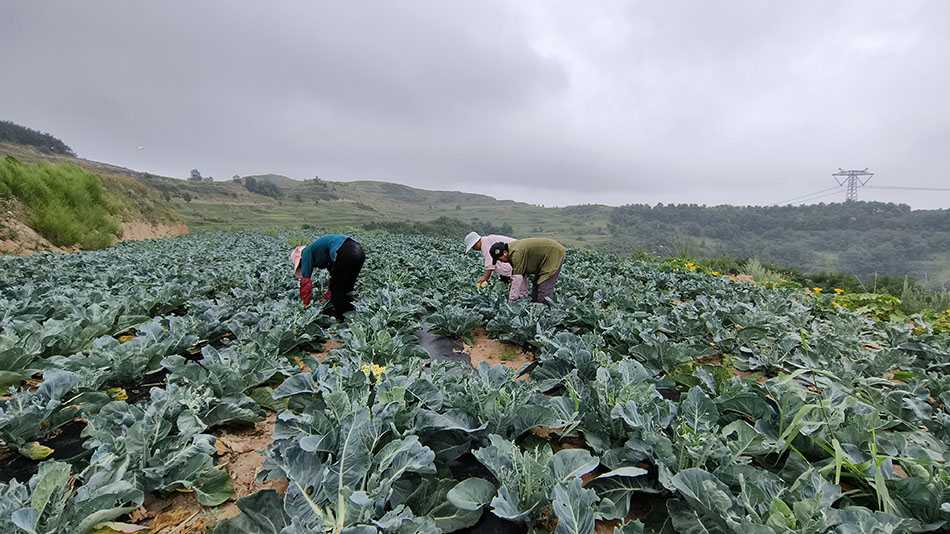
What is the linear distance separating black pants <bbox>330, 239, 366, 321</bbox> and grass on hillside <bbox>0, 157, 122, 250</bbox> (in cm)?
1416

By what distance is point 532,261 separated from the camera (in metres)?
5.25

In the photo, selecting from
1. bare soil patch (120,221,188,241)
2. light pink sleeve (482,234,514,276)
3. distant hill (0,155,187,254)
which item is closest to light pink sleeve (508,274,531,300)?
light pink sleeve (482,234,514,276)

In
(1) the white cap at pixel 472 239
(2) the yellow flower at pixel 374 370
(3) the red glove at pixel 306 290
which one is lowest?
(2) the yellow flower at pixel 374 370

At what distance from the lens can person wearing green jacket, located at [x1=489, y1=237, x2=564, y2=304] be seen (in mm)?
5051

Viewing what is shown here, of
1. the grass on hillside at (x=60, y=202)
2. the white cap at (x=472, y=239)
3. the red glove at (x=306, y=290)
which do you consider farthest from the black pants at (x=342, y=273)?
the grass on hillside at (x=60, y=202)

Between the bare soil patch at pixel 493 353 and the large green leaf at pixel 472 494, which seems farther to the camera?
the bare soil patch at pixel 493 353

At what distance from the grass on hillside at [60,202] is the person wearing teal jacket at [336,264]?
45.0ft

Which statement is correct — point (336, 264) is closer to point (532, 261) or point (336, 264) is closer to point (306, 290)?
point (306, 290)

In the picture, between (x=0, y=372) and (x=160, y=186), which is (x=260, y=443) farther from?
(x=160, y=186)

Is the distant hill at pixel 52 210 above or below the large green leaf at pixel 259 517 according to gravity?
above

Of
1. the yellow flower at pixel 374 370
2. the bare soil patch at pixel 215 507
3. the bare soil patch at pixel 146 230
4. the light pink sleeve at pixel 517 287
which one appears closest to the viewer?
the bare soil patch at pixel 215 507

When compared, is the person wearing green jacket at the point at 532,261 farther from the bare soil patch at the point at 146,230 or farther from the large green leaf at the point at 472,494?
the bare soil patch at the point at 146,230

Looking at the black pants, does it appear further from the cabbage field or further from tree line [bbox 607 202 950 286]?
tree line [bbox 607 202 950 286]

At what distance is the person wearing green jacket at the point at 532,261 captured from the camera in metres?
5.05
